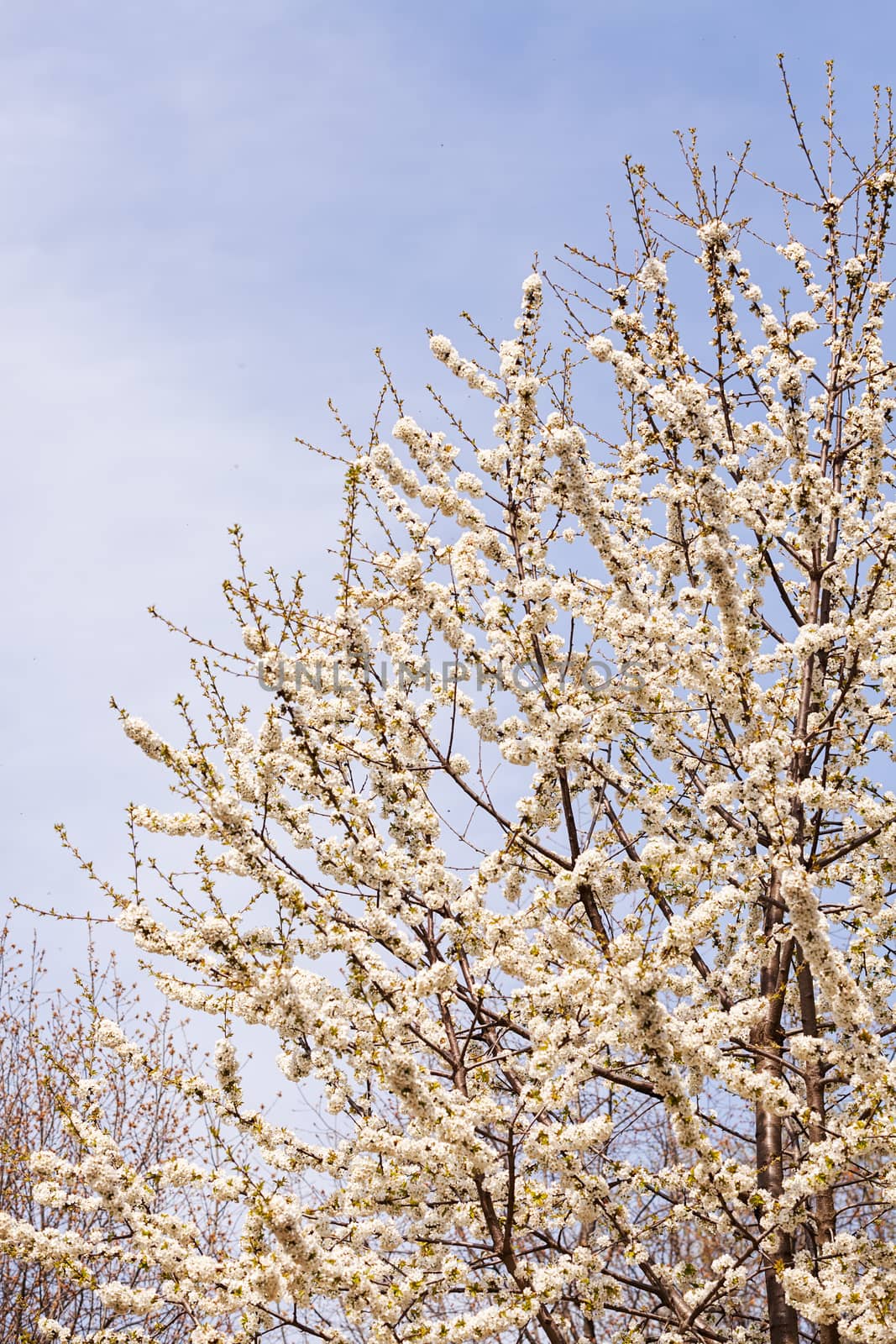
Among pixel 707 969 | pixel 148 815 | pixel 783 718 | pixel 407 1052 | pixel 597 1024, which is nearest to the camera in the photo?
pixel 407 1052

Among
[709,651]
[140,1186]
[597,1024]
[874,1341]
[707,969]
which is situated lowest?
[874,1341]

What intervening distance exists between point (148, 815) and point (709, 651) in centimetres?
318

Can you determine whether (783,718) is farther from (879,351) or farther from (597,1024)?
(879,351)

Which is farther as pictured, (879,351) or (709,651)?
(879,351)

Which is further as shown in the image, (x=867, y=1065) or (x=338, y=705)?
(x=338, y=705)

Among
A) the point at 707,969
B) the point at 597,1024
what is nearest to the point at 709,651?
the point at 707,969

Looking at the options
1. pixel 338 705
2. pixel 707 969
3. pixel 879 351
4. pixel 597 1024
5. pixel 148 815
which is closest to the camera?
pixel 597 1024

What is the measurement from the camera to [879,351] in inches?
304

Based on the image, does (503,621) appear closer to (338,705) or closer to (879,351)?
(338,705)

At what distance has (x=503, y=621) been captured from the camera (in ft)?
20.7

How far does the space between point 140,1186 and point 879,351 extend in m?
6.78

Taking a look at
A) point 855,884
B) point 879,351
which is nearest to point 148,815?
point 855,884

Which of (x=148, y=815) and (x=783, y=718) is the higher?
(x=783, y=718)

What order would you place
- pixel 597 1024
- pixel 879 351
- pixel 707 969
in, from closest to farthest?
pixel 597 1024 → pixel 707 969 → pixel 879 351
